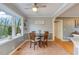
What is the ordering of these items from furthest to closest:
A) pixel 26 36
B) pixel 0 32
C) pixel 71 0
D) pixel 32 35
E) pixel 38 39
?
pixel 26 36 → pixel 38 39 → pixel 32 35 → pixel 0 32 → pixel 71 0

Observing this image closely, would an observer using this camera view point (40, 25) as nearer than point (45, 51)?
No

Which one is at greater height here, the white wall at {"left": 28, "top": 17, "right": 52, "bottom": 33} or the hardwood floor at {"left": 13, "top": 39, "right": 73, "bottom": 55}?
the white wall at {"left": 28, "top": 17, "right": 52, "bottom": 33}

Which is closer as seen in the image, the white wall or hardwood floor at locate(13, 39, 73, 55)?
hardwood floor at locate(13, 39, 73, 55)

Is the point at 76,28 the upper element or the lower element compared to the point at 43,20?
lower

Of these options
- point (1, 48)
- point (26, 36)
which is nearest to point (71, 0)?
point (1, 48)

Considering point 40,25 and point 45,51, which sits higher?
point 40,25

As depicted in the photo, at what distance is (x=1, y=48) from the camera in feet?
13.1

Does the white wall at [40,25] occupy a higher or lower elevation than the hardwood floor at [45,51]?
higher

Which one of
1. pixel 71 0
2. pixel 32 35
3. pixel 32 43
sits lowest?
pixel 32 43

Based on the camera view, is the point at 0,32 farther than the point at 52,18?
No

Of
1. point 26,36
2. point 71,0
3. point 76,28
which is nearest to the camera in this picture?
point 71,0

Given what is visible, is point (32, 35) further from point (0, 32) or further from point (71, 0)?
point (71, 0)

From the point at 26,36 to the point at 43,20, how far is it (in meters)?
2.03

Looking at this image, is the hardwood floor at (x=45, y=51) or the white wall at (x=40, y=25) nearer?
the hardwood floor at (x=45, y=51)
